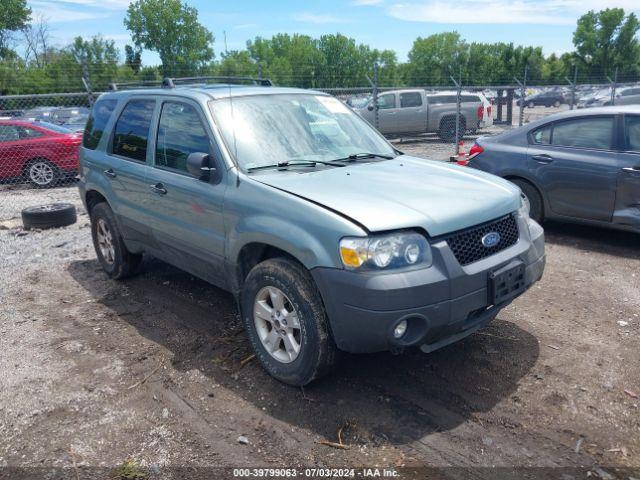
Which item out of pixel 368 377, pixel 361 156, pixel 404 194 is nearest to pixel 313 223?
pixel 404 194

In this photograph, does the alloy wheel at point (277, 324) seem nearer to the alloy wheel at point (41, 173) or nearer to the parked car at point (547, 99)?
the alloy wheel at point (41, 173)

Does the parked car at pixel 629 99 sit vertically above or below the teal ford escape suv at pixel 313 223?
above

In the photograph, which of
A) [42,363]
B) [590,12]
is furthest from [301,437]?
[590,12]

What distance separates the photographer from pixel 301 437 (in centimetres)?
315

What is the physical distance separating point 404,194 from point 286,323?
3.56ft

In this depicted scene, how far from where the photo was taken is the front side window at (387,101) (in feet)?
69.3

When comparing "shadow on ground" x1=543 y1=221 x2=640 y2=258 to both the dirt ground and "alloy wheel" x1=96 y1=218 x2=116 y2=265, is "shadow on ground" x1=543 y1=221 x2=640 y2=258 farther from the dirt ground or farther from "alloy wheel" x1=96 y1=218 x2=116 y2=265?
"alloy wheel" x1=96 y1=218 x2=116 y2=265

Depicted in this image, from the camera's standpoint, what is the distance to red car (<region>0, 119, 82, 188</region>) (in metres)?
11.8

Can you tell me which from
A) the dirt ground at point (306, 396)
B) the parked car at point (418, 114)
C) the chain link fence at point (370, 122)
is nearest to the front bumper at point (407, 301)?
the dirt ground at point (306, 396)

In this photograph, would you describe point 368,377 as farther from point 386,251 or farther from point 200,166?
point 200,166

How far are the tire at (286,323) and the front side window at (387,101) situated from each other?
18.4 meters

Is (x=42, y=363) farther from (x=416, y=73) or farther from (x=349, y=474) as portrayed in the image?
→ (x=416, y=73)

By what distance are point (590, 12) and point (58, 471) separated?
10367cm

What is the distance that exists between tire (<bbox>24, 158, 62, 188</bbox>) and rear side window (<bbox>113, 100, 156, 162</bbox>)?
7.69m
